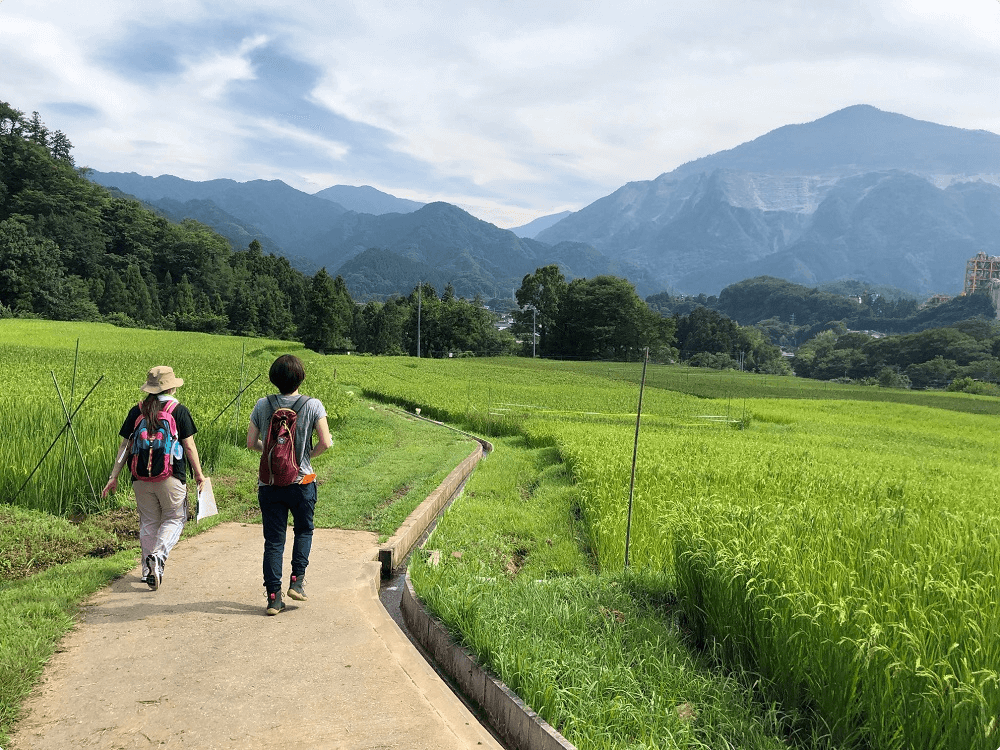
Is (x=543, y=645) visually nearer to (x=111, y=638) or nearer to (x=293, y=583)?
(x=293, y=583)

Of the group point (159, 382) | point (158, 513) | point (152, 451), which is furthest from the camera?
point (158, 513)

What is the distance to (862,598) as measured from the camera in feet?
12.9

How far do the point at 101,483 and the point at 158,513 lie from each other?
316cm

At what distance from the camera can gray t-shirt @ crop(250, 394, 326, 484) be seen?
500 centimetres

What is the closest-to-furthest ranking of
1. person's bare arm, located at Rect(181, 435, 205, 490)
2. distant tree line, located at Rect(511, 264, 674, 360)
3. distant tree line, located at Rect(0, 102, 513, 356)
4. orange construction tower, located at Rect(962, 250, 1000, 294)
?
person's bare arm, located at Rect(181, 435, 205, 490), distant tree line, located at Rect(0, 102, 513, 356), distant tree line, located at Rect(511, 264, 674, 360), orange construction tower, located at Rect(962, 250, 1000, 294)

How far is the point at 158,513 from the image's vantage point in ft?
17.9

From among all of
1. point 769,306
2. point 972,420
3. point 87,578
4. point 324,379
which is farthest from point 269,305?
point 769,306

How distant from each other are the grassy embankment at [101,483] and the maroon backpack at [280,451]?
1725mm

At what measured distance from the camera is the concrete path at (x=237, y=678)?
11.0 feet

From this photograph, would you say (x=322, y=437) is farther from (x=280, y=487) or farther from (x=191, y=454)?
(x=191, y=454)

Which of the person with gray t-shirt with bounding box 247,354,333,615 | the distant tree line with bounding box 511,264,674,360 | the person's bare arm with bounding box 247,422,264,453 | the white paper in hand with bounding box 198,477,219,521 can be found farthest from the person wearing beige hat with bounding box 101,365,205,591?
the distant tree line with bounding box 511,264,674,360

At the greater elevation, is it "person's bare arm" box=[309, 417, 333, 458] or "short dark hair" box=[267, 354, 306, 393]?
"short dark hair" box=[267, 354, 306, 393]

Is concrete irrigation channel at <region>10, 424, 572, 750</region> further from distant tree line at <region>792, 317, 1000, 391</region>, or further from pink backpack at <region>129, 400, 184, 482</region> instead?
distant tree line at <region>792, 317, 1000, 391</region>

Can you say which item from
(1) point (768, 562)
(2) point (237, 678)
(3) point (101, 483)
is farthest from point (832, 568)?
(3) point (101, 483)
